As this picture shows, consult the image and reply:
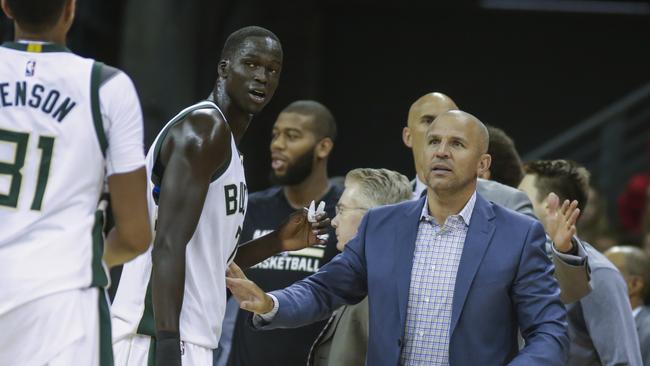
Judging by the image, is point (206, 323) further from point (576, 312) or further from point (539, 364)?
point (576, 312)

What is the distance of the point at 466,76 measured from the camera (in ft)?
42.8

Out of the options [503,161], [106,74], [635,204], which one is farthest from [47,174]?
[635,204]

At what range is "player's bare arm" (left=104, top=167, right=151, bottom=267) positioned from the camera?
10.8ft

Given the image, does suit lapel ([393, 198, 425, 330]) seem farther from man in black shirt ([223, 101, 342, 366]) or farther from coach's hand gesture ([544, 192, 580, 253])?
man in black shirt ([223, 101, 342, 366])

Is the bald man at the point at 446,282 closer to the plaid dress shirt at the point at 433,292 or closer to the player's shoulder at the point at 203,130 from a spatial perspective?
the plaid dress shirt at the point at 433,292

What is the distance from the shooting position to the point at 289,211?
6254 mm

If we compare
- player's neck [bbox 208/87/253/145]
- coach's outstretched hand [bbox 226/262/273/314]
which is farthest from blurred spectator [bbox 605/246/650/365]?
player's neck [bbox 208/87/253/145]

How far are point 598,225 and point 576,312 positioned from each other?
160 inches

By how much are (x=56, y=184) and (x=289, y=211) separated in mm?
3061

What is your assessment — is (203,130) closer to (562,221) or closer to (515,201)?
(562,221)

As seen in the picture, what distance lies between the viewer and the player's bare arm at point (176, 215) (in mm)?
3846

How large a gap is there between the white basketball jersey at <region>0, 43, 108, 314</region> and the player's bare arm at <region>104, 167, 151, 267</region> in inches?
3.0

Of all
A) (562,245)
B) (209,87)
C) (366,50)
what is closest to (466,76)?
(366,50)

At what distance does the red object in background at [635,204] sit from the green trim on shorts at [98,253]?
8.47m
